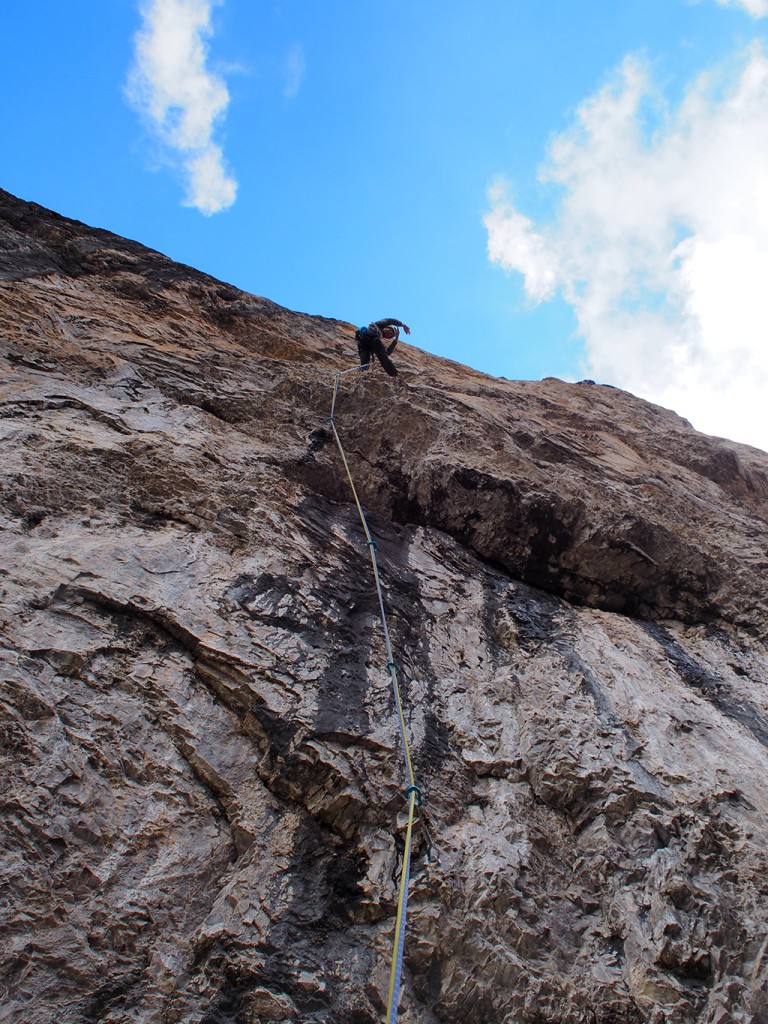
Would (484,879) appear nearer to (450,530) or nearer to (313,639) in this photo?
(313,639)

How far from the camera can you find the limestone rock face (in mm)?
2641

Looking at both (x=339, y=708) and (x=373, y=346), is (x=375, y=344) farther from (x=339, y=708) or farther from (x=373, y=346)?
(x=339, y=708)

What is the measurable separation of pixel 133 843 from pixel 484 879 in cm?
159

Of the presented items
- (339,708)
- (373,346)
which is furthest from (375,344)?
(339,708)

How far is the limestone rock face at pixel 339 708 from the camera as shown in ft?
8.66

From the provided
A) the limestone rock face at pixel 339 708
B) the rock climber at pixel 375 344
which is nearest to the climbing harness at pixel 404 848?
the limestone rock face at pixel 339 708

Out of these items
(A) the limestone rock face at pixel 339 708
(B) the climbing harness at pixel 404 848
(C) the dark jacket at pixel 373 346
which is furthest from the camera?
(C) the dark jacket at pixel 373 346

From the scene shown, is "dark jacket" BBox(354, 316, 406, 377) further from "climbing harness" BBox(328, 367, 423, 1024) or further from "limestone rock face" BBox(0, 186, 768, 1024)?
"climbing harness" BBox(328, 367, 423, 1024)

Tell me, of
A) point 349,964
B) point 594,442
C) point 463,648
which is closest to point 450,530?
point 463,648

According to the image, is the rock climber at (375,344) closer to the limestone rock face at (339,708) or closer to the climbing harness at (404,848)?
the limestone rock face at (339,708)

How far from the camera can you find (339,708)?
11.8ft

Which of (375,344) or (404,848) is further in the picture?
(375,344)

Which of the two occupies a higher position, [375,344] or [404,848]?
[375,344]

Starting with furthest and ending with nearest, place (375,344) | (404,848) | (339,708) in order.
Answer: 1. (375,344)
2. (339,708)
3. (404,848)
